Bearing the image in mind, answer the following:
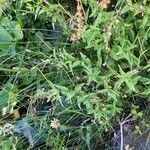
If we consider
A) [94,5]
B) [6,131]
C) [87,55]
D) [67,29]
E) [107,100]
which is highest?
[94,5]

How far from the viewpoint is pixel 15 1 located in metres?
2.06

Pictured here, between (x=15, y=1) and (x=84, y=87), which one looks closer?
(x=84, y=87)

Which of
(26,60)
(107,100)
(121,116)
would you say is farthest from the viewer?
(26,60)

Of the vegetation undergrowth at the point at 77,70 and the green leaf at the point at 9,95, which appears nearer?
the vegetation undergrowth at the point at 77,70

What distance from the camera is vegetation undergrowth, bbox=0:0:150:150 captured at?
1.62m

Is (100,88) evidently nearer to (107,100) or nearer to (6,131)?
(107,100)

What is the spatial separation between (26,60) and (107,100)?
0.51m

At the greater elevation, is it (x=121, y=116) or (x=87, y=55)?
(x=87, y=55)

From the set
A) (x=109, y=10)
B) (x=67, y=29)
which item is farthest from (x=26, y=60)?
(x=109, y=10)

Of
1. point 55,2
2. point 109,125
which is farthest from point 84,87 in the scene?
point 55,2

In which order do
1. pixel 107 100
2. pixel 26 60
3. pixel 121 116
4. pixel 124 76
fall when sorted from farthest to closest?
1. pixel 26 60
2. pixel 121 116
3. pixel 107 100
4. pixel 124 76

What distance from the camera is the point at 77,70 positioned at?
→ 1.82 meters

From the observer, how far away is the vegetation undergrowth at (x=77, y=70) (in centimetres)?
162

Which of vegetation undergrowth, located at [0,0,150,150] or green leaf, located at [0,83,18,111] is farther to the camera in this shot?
green leaf, located at [0,83,18,111]
